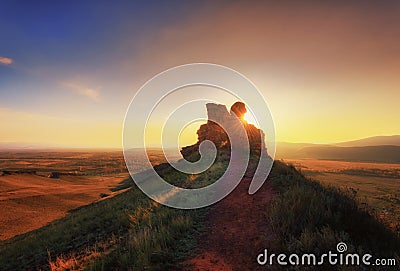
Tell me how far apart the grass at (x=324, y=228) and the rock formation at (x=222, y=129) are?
1905cm

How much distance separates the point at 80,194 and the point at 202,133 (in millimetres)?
19149

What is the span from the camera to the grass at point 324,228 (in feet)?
16.5

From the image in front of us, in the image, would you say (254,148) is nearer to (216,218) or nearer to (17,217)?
(216,218)

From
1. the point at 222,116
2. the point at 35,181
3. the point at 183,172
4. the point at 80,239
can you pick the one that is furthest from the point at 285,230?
the point at 35,181

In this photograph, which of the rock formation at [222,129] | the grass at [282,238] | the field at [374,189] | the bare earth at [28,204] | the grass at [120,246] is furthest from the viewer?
the rock formation at [222,129]

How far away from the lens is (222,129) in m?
28.5

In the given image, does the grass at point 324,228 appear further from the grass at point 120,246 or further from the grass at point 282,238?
the grass at point 120,246

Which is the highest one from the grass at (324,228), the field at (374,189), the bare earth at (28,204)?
the grass at (324,228)

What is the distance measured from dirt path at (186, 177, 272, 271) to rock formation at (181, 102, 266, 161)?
1672 cm

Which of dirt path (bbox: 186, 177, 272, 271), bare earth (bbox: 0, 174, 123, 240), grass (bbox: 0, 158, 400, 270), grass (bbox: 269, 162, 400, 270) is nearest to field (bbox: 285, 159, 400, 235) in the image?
grass (bbox: 269, 162, 400, 270)

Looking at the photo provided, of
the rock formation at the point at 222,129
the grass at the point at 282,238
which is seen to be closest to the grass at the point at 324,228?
the grass at the point at 282,238

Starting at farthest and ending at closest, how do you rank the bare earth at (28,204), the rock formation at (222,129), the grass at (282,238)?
1. the rock formation at (222,129)
2. the bare earth at (28,204)
3. the grass at (282,238)
